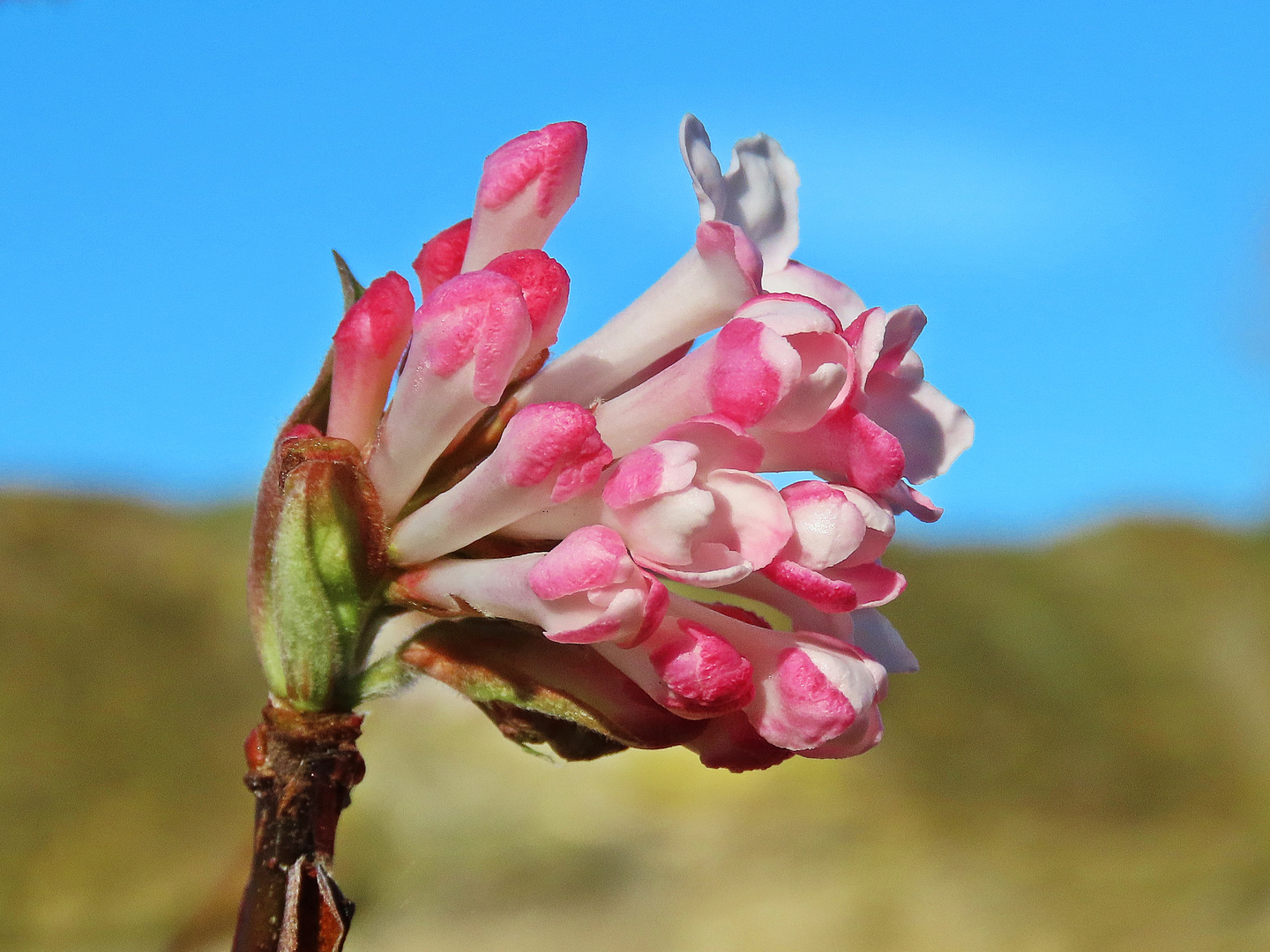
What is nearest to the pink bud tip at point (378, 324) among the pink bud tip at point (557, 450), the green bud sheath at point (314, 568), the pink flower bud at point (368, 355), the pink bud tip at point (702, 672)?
the pink flower bud at point (368, 355)

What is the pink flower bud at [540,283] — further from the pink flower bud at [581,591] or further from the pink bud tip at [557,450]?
the pink flower bud at [581,591]

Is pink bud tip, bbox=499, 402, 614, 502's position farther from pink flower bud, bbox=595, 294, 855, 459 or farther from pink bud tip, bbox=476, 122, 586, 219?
pink bud tip, bbox=476, 122, 586, 219

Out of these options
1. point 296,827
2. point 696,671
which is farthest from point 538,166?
point 296,827

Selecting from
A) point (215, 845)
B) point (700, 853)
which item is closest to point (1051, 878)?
point (700, 853)

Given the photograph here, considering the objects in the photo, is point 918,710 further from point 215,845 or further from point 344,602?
point 344,602

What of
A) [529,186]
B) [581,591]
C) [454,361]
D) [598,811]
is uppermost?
[598,811]

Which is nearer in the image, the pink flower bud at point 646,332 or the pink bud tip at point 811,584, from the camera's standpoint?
the pink bud tip at point 811,584

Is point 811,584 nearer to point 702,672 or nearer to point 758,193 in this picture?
point 702,672
